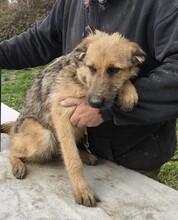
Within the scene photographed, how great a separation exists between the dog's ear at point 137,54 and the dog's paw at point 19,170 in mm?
1203

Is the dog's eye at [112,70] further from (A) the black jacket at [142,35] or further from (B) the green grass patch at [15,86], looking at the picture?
(B) the green grass patch at [15,86]

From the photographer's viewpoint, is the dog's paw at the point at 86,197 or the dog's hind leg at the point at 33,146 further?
the dog's hind leg at the point at 33,146

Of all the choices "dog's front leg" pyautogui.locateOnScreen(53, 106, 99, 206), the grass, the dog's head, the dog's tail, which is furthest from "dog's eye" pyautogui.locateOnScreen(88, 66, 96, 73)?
the grass

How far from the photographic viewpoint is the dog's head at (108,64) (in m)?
2.93

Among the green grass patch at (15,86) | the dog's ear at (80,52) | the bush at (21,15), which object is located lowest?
the green grass patch at (15,86)

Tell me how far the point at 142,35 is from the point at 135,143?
0.87 meters

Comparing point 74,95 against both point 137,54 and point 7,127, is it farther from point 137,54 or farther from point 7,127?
point 7,127

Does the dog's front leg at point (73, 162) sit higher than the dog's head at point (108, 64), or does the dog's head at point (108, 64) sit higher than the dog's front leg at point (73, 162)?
the dog's head at point (108, 64)

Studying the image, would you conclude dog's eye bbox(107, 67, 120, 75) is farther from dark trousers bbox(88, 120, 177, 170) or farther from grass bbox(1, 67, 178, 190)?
grass bbox(1, 67, 178, 190)

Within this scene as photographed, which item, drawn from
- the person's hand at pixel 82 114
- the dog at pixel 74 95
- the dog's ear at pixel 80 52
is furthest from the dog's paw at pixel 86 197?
the dog's ear at pixel 80 52

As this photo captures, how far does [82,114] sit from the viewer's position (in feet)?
10.5

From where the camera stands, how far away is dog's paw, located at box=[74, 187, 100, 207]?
117 inches

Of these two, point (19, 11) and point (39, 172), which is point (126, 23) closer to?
point (39, 172)

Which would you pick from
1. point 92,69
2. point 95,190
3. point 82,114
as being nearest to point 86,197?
point 95,190
